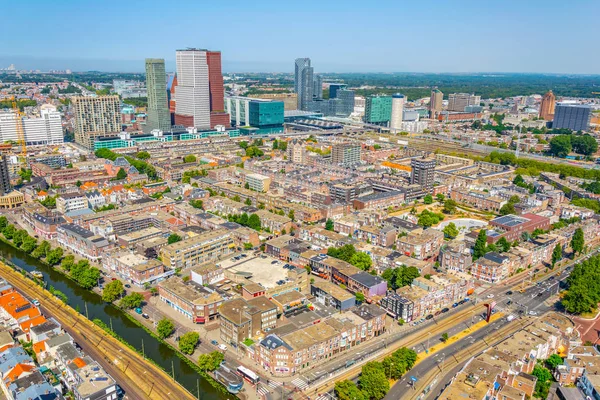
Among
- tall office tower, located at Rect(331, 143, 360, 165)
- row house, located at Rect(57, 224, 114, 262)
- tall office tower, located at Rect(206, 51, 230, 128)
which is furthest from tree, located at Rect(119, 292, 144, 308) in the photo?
tall office tower, located at Rect(206, 51, 230, 128)

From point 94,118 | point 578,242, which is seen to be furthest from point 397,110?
point 578,242

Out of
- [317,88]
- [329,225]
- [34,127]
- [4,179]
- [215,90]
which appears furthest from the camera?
[317,88]

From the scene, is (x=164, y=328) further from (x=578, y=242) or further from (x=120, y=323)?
(x=578, y=242)

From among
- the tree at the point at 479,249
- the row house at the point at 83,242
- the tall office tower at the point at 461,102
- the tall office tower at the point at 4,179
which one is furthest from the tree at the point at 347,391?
the tall office tower at the point at 461,102

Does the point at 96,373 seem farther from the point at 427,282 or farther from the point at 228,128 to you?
the point at 228,128

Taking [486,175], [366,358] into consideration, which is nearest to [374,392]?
[366,358]
